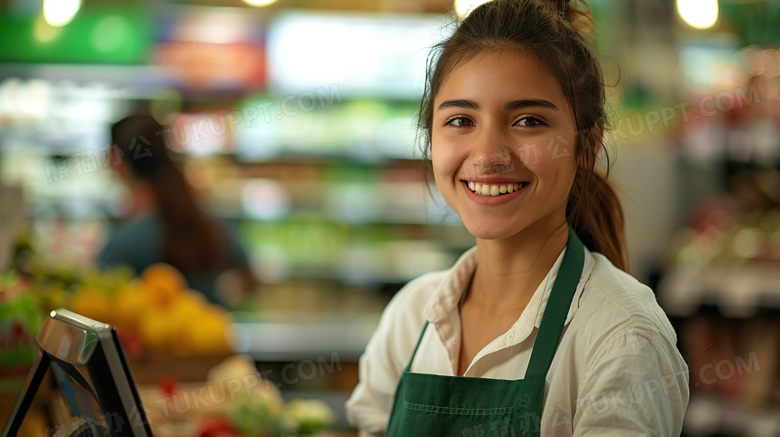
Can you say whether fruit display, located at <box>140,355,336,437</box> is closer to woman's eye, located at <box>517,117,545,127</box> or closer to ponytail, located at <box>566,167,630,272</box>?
ponytail, located at <box>566,167,630,272</box>

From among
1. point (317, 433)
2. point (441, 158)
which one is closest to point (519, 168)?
point (441, 158)

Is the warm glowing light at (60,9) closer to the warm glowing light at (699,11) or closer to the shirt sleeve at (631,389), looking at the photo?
the warm glowing light at (699,11)

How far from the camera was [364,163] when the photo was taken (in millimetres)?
5172

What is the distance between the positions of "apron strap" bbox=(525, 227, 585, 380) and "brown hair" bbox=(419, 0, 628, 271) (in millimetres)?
107

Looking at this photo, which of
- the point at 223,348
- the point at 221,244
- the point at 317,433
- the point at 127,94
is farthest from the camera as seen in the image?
the point at 127,94

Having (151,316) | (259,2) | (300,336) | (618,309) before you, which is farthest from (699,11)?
(618,309)

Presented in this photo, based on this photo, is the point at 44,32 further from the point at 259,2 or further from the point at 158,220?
the point at 158,220

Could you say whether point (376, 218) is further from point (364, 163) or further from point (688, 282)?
point (688, 282)

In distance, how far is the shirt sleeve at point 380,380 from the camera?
1524 mm

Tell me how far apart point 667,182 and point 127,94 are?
3.44 metres

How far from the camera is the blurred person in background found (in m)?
3.59

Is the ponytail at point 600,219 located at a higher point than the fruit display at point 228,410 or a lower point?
higher

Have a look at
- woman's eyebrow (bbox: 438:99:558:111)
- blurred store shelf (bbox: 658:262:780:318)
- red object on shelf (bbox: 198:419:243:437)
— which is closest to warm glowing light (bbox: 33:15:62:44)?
red object on shelf (bbox: 198:419:243:437)

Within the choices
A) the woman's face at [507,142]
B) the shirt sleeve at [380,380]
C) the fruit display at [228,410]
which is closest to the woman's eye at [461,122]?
the woman's face at [507,142]
